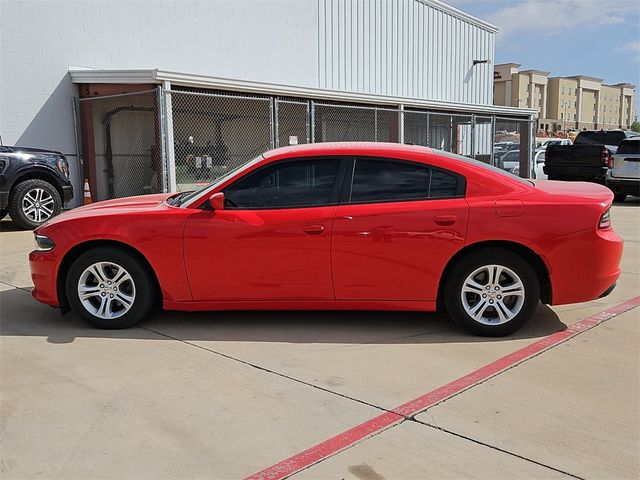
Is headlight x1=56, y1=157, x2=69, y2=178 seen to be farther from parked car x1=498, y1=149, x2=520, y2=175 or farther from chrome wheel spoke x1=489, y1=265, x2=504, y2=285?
parked car x1=498, y1=149, x2=520, y2=175

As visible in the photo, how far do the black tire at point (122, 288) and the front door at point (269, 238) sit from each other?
395mm

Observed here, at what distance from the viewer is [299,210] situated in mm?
4777

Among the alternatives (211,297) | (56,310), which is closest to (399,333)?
(211,297)

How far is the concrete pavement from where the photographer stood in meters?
2.96

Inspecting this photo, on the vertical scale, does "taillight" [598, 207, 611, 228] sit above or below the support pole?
below

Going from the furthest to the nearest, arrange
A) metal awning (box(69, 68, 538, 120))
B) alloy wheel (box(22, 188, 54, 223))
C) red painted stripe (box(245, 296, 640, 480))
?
metal awning (box(69, 68, 538, 120)), alloy wheel (box(22, 188, 54, 223)), red painted stripe (box(245, 296, 640, 480))

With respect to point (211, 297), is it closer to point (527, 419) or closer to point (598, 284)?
point (527, 419)

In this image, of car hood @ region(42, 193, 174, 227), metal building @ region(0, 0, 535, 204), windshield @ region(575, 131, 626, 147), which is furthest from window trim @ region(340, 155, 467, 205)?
windshield @ region(575, 131, 626, 147)

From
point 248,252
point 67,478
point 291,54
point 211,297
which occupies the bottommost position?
point 67,478

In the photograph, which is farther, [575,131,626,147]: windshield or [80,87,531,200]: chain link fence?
[575,131,626,147]: windshield

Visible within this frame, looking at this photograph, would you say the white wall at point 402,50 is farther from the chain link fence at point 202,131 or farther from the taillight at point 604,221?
the taillight at point 604,221

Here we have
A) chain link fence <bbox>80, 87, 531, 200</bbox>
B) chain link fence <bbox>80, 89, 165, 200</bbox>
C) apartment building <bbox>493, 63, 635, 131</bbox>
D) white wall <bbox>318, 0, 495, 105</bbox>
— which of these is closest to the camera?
chain link fence <bbox>80, 87, 531, 200</bbox>

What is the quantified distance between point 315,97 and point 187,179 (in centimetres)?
450

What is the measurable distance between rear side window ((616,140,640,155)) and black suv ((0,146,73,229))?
1325 centimetres
